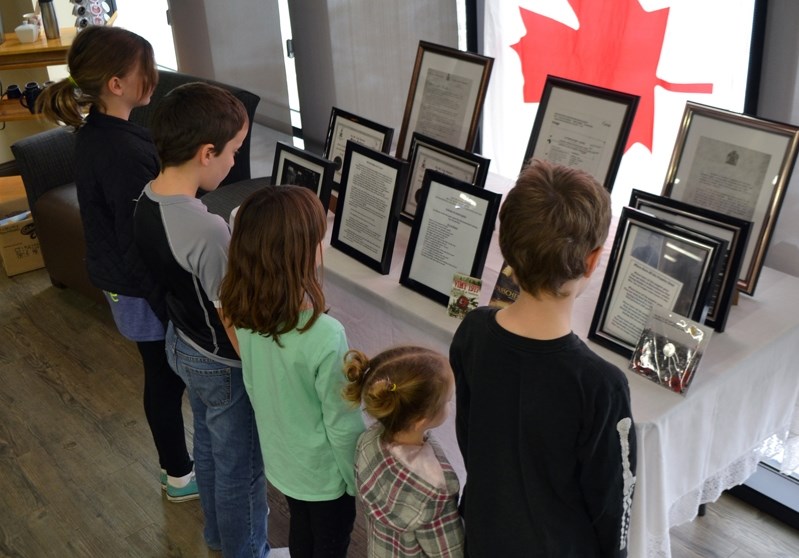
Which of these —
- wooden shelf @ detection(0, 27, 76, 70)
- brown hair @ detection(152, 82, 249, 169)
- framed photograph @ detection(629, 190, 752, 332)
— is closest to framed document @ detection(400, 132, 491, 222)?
framed photograph @ detection(629, 190, 752, 332)

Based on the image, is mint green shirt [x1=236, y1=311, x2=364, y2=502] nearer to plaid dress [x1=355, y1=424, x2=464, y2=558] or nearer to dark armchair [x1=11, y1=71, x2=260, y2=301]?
plaid dress [x1=355, y1=424, x2=464, y2=558]

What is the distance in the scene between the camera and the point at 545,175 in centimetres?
122

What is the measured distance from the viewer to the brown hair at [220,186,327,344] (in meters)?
1.50

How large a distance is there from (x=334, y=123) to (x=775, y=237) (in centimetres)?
129

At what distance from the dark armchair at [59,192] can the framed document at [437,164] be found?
141 centimetres

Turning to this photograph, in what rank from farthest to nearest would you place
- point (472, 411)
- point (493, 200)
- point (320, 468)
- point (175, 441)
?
point (175, 441)
point (493, 200)
point (320, 468)
point (472, 411)

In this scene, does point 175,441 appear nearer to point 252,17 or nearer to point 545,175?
point 545,175

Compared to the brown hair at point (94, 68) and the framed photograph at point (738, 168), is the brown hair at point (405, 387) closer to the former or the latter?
the framed photograph at point (738, 168)

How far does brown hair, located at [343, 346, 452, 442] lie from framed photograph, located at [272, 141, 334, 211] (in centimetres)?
79

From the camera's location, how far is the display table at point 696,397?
1550 mm

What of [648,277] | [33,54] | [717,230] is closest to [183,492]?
[648,277]

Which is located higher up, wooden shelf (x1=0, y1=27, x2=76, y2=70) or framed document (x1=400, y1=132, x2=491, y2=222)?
framed document (x1=400, y1=132, x2=491, y2=222)

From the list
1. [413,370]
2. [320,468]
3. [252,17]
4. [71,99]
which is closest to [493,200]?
[413,370]

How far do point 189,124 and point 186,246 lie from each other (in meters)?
0.26
